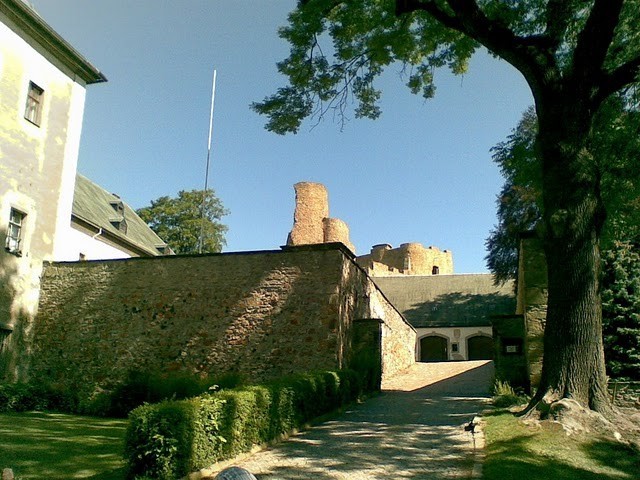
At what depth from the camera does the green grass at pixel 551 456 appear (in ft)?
21.0

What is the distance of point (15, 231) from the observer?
54.7 feet

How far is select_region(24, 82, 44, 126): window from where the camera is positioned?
1739cm

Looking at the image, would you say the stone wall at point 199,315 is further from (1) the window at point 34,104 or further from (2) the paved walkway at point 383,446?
(1) the window at point 34,104

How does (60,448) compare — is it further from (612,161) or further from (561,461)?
(612,161)

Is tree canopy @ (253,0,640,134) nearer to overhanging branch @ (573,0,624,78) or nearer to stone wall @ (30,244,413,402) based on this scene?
overhanging branch @ (573,0,624,78)

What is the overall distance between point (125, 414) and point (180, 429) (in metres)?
9.15

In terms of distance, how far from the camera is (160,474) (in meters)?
6.23

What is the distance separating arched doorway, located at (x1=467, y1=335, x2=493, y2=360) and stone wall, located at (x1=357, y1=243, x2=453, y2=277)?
496 inches

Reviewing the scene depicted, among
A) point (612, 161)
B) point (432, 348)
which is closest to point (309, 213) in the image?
point (432, 348)

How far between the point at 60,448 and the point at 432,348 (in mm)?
29848

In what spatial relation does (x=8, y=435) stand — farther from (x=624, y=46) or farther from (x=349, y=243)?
(x=349, y=243)

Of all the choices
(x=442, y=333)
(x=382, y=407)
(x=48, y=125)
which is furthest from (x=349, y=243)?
(x=382, y=407)

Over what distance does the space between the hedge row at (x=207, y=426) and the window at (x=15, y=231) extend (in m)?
10.5

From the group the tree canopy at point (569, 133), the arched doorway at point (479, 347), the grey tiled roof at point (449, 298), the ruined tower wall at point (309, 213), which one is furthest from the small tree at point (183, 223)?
the tree canopy at point (569, 133)
